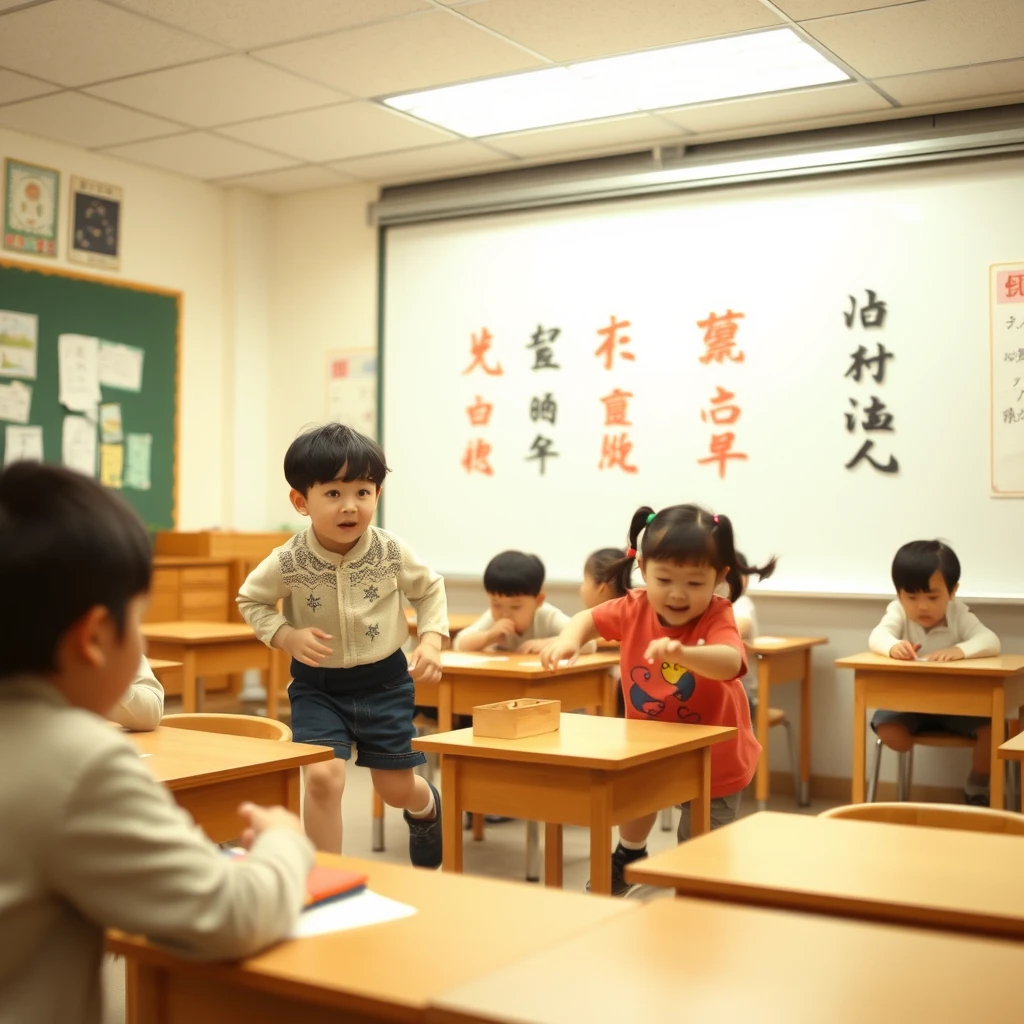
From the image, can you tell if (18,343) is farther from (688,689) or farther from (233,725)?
(688,689)

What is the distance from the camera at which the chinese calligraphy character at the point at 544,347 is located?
20.3 feet

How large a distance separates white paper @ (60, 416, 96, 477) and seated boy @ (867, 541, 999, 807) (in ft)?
12.2

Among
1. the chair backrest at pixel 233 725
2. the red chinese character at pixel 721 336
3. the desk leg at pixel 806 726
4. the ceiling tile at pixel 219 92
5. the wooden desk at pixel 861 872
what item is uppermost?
the ceiling tile at pixel 219 92

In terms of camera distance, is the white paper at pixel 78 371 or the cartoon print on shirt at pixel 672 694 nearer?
the cartoon print on shirt at pixel 672 694

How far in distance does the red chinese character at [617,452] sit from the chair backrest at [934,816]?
3.94 m

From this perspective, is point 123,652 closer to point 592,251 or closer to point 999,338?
point 999,338

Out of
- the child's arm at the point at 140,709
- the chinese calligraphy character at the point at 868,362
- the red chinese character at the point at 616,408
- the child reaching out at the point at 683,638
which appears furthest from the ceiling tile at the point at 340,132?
the child's arm at the point at 140,709

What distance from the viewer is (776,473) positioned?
559 centimetres

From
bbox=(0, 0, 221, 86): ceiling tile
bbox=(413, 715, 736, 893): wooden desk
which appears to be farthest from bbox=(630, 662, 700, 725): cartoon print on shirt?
bbox=(0, 0, 221, 86): ceiling tile

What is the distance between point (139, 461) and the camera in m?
6.45

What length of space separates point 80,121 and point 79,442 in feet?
4.91

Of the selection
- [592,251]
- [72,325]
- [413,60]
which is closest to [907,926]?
[413,60]

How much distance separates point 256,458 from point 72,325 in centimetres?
136

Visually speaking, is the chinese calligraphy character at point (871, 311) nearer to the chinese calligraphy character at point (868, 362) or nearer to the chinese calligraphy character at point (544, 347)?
the chinese calligraphy character at point (868, 362)
